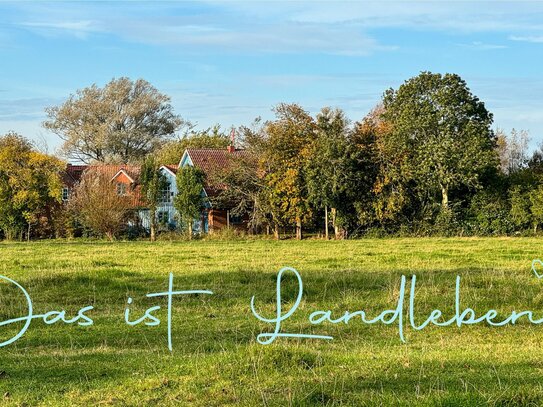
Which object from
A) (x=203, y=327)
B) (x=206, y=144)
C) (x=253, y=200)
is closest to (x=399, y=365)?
(x=203, y=327)

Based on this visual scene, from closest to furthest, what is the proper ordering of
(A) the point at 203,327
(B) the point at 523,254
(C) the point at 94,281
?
(A) the point at 203,327 → (C) the point at 94,281 → (B) the point at 523,254

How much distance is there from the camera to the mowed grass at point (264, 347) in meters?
8.32

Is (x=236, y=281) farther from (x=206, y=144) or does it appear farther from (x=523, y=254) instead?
(x=206, y=144)

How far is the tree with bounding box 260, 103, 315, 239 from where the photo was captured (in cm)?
5378

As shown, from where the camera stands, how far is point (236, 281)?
20078 mm

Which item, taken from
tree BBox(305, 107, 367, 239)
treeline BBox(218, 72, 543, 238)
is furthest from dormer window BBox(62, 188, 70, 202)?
tree BBox(305, 107, 367, 239)

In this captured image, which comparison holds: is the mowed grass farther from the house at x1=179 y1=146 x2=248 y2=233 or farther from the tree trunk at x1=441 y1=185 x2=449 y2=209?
the house at x1=179 y1=146 x2=248 y2=233

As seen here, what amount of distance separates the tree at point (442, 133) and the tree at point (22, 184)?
2673 cm

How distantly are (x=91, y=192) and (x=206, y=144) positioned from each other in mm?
28770

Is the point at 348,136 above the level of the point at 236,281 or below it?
above

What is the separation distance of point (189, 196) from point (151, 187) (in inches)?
131

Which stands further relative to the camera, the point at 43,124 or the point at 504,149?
the point at 43,124

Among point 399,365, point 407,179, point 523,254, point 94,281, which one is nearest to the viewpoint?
point 399,365

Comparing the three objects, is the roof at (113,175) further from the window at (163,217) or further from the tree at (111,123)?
the tree at (111,123)
